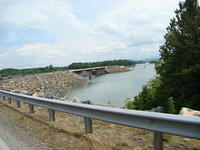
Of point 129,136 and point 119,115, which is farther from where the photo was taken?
point 129,136

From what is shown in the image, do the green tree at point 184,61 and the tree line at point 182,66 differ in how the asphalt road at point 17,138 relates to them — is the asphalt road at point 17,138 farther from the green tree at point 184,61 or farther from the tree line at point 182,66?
the green tree at point 184,61

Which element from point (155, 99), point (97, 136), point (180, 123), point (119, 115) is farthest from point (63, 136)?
point (155, 99)

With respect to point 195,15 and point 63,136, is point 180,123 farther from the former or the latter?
point 195,15

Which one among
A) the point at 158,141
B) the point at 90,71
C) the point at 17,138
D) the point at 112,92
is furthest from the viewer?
the point at 90,71

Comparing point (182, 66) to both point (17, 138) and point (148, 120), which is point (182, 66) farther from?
point (148, 120)

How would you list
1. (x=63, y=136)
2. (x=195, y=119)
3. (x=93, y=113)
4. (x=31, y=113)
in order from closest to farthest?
(x=195, y=119)
(x=93, y=113)
(x=63, y=136)
(x=31, y=113)

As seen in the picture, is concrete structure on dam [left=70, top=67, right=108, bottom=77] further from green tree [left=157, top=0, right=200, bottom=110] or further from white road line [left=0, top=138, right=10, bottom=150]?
white road line [left=0, top=138, right=10, bottom=150]

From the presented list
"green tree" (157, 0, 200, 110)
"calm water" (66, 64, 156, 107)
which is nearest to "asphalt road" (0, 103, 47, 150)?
"green tree" (157, 0, 200, 110)

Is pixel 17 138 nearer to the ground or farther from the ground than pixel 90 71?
farther from the ground

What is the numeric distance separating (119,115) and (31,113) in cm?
599

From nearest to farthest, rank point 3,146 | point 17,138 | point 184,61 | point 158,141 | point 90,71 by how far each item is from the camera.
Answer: point 158,141
point 3,146
point 17,138
point 184,61
point 90,71

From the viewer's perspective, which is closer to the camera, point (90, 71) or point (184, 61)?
point (184, 61)

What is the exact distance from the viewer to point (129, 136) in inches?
221

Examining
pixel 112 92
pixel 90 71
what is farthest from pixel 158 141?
pixel 90 71
